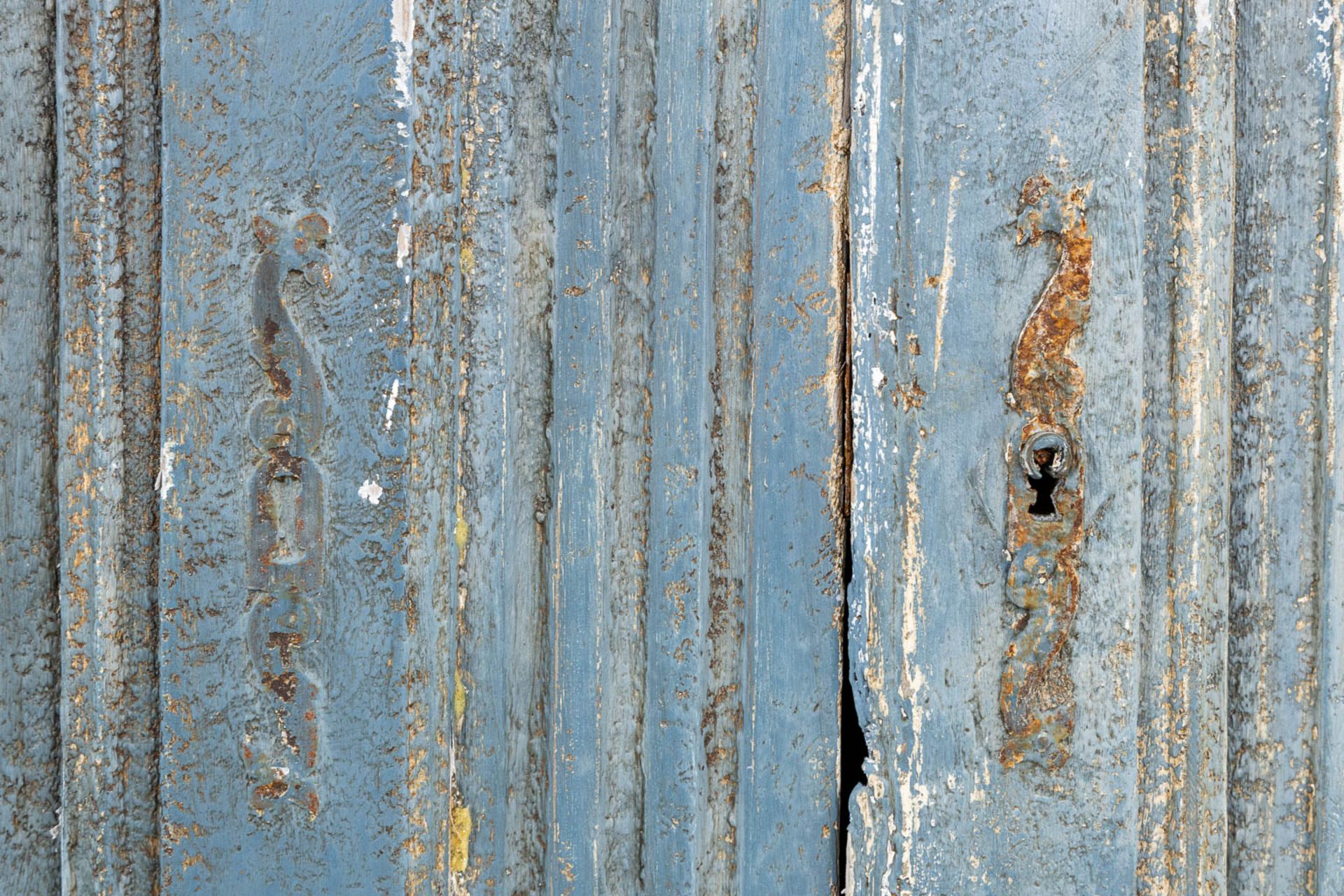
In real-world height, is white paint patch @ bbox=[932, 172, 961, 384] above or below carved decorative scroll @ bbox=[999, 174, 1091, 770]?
above

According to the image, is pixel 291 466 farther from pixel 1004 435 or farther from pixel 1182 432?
pixel 1182 432

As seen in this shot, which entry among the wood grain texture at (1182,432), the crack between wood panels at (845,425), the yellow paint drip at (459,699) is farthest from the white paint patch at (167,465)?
the wood grain texture at (1182,432)

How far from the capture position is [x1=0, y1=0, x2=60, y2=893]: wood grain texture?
0.63 meters

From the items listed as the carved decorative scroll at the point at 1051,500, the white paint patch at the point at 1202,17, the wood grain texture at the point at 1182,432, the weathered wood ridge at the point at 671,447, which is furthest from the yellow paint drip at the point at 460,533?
the white paint patch at the point at 1202,17

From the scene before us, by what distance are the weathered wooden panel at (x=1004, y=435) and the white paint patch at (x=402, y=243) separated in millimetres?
326

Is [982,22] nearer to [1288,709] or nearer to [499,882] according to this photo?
[1288,709]

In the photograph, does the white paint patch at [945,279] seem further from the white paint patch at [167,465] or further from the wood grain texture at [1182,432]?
the white paint patch at [167,465]

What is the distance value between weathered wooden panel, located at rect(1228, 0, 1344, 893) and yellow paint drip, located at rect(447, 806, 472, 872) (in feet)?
1.92

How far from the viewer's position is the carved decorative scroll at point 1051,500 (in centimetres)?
62

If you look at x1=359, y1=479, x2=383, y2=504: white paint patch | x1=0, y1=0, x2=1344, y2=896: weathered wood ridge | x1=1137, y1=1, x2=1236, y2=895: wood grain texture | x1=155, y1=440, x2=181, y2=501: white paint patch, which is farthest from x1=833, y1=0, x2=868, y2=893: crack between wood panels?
x1=155, y1=440, x2=181, y2=501: white paint patch

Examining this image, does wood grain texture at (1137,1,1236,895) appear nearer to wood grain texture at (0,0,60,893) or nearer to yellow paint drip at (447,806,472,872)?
yellow paint drip at (447,806,472,872)

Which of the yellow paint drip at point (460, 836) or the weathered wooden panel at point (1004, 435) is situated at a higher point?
the weathered wooden panel at point (1004, 435)

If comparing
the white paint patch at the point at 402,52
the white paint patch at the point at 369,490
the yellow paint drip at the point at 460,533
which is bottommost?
the yellow paint drip at the point at 460,533

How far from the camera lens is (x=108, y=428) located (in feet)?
2.04
